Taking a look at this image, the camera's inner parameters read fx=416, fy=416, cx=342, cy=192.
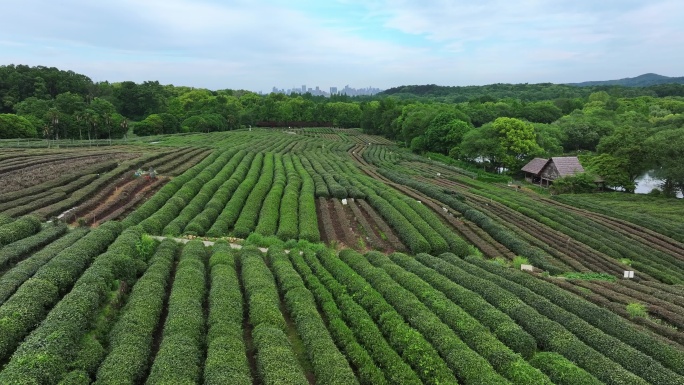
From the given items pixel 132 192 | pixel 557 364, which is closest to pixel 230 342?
pixel 557 364

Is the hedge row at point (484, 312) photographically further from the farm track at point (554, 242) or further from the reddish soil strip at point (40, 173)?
the reddish soil strip at point (40, 173)

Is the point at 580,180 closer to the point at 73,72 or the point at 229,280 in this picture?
the point at 229,280

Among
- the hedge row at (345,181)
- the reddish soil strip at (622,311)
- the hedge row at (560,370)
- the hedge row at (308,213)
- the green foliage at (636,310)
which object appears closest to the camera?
the hedge row at (560,370)

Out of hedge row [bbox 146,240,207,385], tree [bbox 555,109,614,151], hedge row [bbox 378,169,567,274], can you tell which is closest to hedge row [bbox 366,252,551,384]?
hedge row [bbox 146,240,207,385]

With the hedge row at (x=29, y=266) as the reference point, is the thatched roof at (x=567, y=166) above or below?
above

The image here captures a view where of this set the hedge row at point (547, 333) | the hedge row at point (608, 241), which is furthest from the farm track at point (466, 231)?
the hedge row at point (547, 333)

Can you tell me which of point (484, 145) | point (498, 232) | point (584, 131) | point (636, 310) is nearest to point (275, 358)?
point (636, 310)

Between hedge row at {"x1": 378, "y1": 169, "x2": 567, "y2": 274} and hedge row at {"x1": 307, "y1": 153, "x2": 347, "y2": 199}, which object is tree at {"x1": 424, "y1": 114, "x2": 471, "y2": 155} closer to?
hedge row at {"x1": 307, "y1": 153, "x2": 347, "y2": 199}
